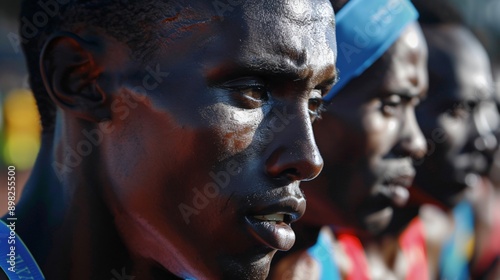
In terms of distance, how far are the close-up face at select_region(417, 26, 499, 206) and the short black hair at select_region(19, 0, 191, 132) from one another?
3.00 m

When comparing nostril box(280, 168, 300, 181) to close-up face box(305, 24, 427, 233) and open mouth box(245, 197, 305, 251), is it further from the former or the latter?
close-up face box(305, 24, 427, 233)

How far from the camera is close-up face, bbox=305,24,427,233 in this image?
12.5 feet

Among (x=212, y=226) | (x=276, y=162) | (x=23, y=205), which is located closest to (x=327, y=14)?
(x=276, y=162)

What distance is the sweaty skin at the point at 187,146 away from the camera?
7.18ft

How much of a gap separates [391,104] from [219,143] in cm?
189

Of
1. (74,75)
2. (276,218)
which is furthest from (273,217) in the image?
(74,75)

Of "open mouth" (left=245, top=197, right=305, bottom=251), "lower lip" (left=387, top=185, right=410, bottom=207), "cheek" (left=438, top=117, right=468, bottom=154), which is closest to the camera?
"open mouth" (left=245, top=197, right=305, bottom=251)

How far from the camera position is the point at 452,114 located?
5.10 metres

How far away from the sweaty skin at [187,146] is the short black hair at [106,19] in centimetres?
3

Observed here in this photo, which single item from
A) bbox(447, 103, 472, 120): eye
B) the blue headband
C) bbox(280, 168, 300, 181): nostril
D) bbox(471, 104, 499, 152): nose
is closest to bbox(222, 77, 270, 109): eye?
bbox(280, 168, 300, 181): nostril

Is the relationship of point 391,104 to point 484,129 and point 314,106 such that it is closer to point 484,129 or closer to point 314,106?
point 314,106

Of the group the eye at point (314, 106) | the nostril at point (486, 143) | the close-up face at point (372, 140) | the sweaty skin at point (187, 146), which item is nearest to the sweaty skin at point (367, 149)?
the close-up face at point (372, 140)

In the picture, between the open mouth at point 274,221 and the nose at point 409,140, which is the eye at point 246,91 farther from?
the nose at point 409,140

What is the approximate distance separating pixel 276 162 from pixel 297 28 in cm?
36
